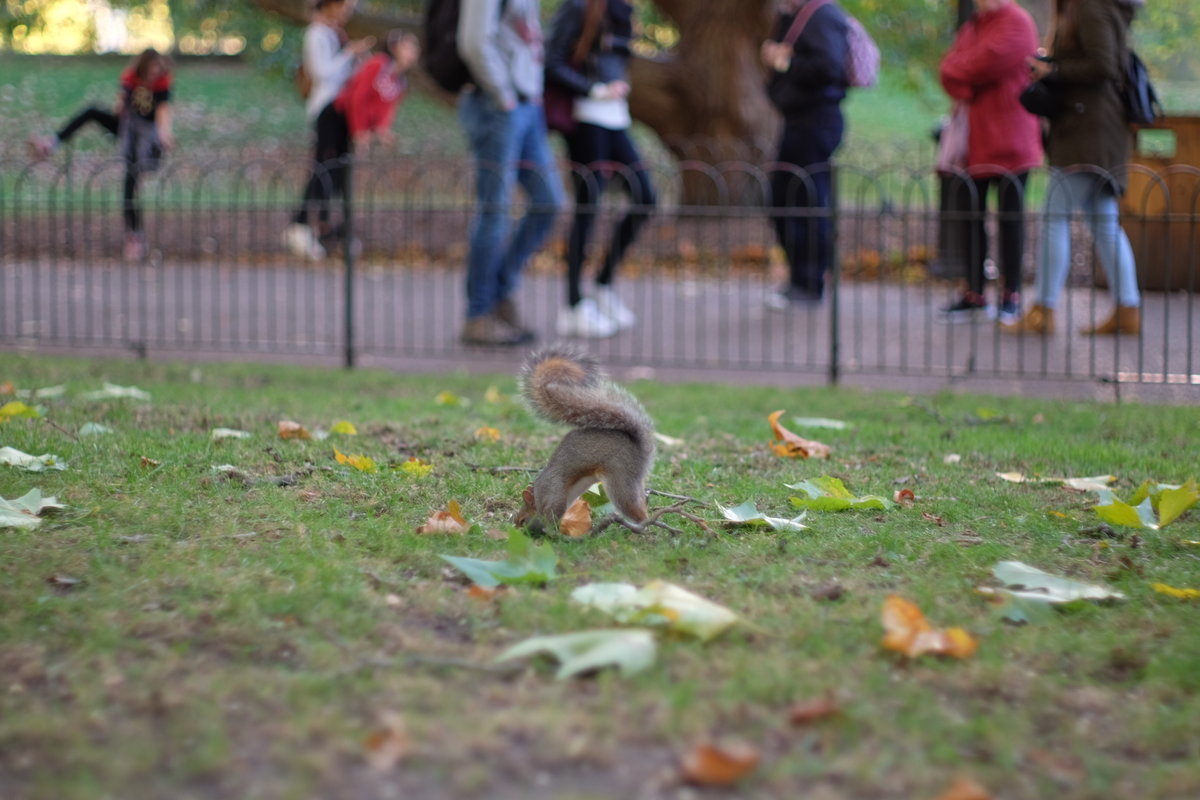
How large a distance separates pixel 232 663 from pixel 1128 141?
23.5 feet

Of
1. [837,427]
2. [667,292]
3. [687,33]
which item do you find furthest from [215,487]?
[687,33]

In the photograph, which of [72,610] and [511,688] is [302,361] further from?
[511,688]

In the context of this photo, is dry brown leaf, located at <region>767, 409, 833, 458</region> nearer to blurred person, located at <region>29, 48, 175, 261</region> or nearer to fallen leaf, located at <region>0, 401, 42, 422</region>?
fallen leaf, located at <region>0, 401, 42, 422</region>

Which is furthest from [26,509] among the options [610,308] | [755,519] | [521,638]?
[610,308]

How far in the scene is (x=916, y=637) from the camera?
289 cm

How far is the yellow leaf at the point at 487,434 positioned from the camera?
5434mm

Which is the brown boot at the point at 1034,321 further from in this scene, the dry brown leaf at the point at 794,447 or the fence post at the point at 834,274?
the dry brown leaf at the point at 794,447

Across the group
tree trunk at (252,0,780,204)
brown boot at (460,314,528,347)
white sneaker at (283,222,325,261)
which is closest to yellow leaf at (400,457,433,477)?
brown boot at (460,314,528,347)

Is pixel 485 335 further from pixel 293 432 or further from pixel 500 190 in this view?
pixel 293 432

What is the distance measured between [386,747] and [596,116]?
7.24m

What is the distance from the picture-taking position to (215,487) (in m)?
4.35

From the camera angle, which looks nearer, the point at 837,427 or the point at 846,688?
the point at 846,688

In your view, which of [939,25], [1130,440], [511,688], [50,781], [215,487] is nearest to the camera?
[50,781]

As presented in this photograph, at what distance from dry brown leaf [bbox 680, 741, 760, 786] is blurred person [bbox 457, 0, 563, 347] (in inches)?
247
